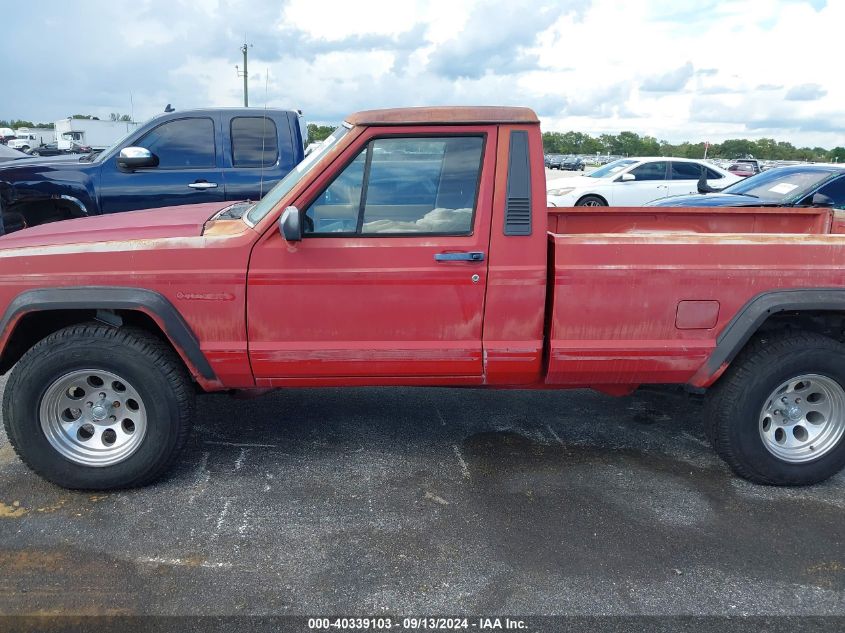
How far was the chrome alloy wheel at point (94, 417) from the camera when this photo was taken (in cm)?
334

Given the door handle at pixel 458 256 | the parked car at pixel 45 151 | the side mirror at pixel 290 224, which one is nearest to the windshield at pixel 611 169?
the door handle at pixel 458 256

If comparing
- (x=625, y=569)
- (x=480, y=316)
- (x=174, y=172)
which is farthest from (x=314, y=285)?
(x=174, y=172)

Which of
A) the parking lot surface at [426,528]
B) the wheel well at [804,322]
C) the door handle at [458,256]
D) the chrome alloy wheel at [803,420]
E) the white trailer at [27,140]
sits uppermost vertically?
the white trailer at [27,140]

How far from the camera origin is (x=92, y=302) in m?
3.15

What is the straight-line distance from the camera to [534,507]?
10.9ft

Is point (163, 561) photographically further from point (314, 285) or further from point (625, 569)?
point (625, 569)

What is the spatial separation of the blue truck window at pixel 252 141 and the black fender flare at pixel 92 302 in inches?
149

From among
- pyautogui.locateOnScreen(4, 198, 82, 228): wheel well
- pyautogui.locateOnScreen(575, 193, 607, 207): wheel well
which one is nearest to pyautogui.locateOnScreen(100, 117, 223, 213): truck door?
pyautogui.locateOnScreen(4, 198, 82, 228): wheel well

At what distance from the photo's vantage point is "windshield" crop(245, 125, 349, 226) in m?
3.31

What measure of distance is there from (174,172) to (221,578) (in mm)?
4966

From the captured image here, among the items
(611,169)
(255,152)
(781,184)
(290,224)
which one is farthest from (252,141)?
(611,169)

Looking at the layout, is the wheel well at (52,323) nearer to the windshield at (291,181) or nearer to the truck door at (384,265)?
the truck door at (384,265)

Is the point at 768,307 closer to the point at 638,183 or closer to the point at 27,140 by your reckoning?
the point at 638,183

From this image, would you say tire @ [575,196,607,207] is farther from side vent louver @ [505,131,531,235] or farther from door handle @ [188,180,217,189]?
side vent louver @ [505,131,531,235]
